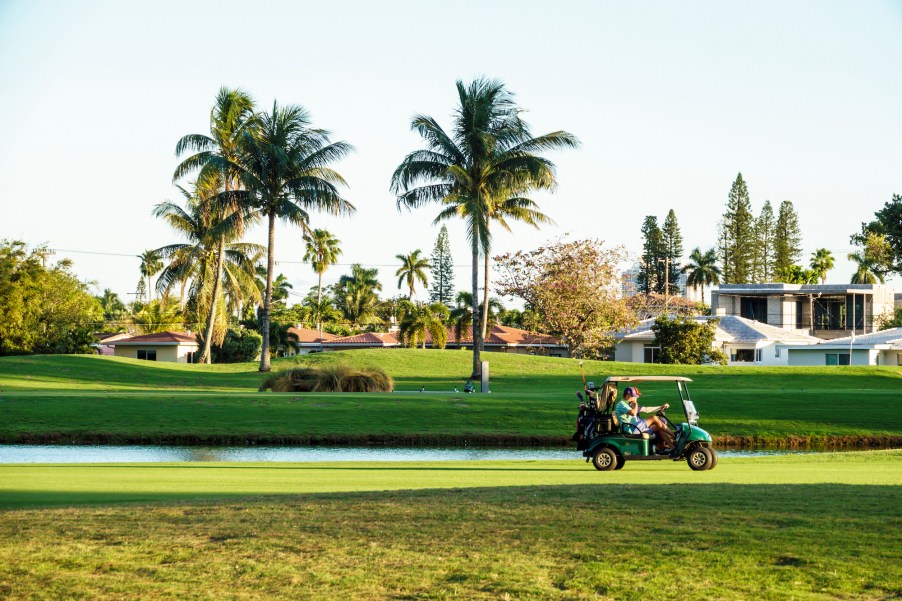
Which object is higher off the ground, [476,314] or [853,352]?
[476,314]

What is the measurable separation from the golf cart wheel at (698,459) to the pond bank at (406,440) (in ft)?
39.7

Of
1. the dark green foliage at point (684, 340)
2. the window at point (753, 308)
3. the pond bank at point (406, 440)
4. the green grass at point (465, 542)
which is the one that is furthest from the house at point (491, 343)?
the green grass at point (465, 542)

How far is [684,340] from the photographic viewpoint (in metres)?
65.4

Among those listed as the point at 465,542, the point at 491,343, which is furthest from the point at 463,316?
the point at 465,542

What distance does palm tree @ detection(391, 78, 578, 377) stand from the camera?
47469 millimetres

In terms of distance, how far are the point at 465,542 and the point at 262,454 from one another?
1689 cm

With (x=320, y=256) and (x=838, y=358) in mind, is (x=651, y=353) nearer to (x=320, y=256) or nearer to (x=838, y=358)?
(x=838, y=358)

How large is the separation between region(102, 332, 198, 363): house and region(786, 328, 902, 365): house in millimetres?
47526

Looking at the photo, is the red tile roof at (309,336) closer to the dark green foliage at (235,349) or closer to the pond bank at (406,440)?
the dark green foliage at (235,349)

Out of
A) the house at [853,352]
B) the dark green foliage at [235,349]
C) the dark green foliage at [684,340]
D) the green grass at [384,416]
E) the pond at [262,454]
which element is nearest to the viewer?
the pond at [262,454]

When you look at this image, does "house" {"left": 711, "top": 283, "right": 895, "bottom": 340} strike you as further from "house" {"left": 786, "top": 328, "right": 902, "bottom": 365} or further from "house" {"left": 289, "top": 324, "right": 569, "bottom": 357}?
"house" {"left": 786, "top": 328, "right": 902, "bottom": 365}

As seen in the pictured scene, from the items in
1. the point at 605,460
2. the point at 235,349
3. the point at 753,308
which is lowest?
the point at 605,460

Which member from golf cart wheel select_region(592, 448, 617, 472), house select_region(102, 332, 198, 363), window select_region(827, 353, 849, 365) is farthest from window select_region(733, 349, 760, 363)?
golf cart wheel select_region(592, 448, 617, 472)

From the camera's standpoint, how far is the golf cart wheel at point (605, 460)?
18109 millimetres
